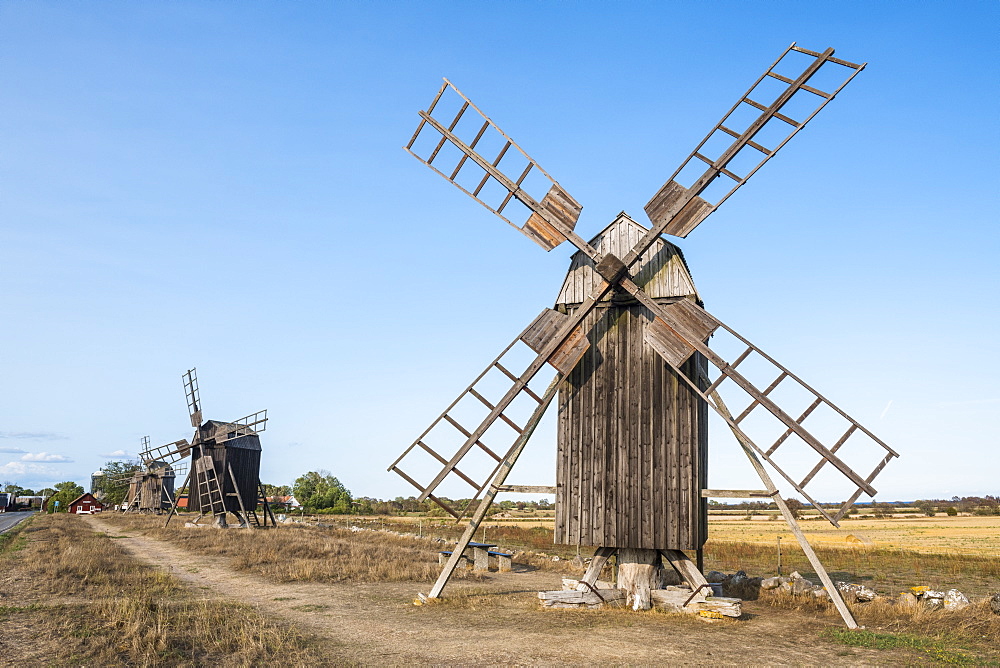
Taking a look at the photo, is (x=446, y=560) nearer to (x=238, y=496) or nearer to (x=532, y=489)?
(x=532, y=489)

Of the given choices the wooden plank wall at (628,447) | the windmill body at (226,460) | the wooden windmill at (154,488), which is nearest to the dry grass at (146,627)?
the wooden plank wall at (628,447)

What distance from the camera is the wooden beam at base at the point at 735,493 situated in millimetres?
12742

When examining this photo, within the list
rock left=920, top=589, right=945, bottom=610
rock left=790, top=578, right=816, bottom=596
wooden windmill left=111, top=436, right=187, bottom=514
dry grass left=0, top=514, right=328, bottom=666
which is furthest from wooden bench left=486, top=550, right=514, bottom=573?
wooden windmill left=111, top=436, right=187, bottom=514

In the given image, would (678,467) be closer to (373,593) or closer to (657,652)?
(657,652)

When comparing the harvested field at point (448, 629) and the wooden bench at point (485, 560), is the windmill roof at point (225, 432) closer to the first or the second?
the harvested field at point (448, 629)

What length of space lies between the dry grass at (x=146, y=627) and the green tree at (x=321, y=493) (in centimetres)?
7080

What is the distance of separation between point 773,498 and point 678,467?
1.94 m

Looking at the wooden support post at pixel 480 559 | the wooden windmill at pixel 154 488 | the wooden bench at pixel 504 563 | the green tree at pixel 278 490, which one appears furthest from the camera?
the green tree at pixel 278 490

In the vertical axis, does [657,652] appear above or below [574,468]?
below

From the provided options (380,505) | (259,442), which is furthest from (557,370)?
(380,505)

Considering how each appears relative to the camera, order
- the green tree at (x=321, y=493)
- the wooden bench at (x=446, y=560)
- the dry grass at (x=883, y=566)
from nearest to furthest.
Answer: the dry grass at (x=883, y=566), the wooden bench at (x=446, y=560), the green tree at (x=321, y=493)

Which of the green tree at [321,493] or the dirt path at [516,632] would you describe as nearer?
the dirt path at [516,632]

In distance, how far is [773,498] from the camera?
1254 cm

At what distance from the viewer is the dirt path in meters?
9.99
